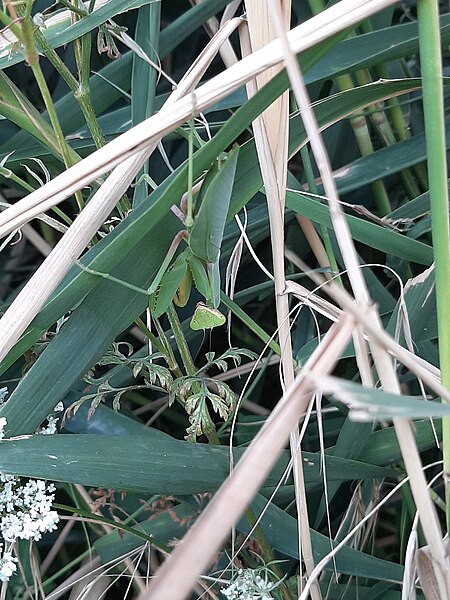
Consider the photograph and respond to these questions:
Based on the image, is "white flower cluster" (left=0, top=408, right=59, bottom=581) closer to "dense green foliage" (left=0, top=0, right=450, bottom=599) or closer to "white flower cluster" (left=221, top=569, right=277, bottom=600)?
"dense green foliage" (left=0, top=0, right=450, bottom=599)

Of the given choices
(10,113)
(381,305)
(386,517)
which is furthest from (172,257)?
(386,517)

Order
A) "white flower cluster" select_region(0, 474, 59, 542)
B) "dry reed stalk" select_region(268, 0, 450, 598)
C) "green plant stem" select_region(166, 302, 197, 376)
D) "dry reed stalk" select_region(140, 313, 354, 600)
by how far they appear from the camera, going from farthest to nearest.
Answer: "green plant stem" select_region(166, 302, 197, 376)
"white flower cluster" select_region(0, 474, 59, 542)
"dry reed stalk" select_region(268, 0, 450, 598)
"dry reed stalk" select_region(140, 313, 354, 600)

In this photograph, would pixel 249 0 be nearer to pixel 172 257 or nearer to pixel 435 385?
pixel 172 257

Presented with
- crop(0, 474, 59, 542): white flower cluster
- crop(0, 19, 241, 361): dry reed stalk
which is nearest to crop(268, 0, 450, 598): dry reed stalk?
crop(0, 19, 241, 361): dry reed stalk

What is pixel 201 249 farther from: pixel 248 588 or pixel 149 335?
pixel 248 588

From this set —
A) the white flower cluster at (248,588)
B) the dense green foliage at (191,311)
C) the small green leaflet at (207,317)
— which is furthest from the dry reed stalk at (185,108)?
the white flower cluster at (248,588)

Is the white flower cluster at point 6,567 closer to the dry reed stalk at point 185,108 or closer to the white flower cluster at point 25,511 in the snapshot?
the white flower cluster at point 25,511
